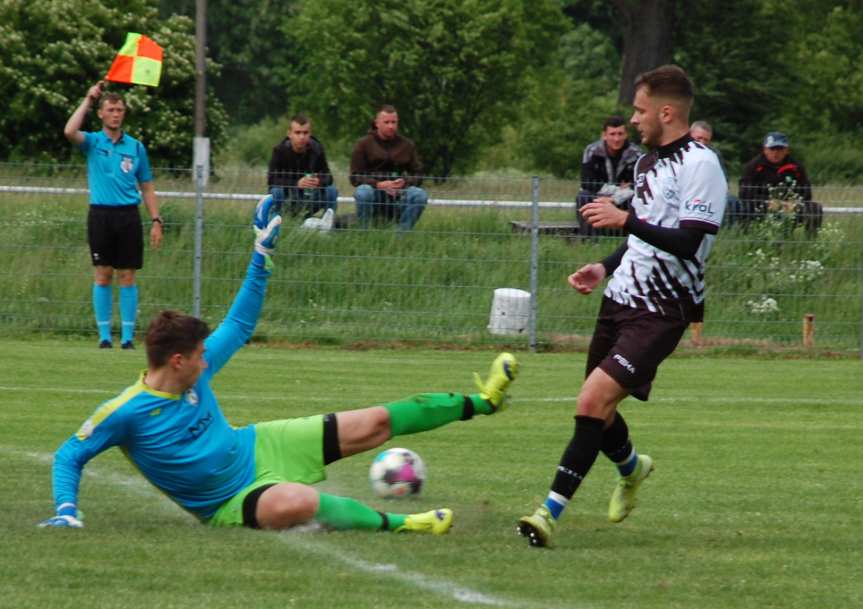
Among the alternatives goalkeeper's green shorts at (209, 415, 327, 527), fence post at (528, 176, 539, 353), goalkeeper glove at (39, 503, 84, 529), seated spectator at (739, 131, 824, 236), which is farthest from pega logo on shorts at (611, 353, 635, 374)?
seated spectator at (739, 131, 824, 236)

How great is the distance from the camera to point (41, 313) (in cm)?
1742

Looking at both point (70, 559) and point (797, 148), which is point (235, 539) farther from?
point (797, 148)

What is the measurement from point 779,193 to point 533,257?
2.63 metres

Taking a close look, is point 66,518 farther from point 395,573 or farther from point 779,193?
point 779,193

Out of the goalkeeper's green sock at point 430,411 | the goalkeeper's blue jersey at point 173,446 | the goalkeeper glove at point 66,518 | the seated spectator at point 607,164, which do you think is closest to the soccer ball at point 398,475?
the goalkeeper's green sock at point 430,411

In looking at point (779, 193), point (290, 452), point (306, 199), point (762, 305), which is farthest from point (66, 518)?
point (779, 193)

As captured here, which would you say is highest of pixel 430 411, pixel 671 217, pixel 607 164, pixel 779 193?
pixel 671 217

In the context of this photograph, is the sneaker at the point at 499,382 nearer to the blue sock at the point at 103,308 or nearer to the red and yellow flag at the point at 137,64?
the blue sock at the point at 103,308

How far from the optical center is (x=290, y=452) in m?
7.46

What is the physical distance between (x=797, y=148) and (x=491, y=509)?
36.7 meters

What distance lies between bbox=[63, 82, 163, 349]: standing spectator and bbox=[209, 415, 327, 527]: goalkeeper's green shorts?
324 inches

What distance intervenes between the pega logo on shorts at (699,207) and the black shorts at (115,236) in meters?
9.11

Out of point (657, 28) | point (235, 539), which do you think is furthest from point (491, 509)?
point (657, 28)

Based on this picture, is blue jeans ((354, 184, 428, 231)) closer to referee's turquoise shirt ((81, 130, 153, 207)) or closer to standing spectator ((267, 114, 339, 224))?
standing spectator ((267, 114, 339, 224))
